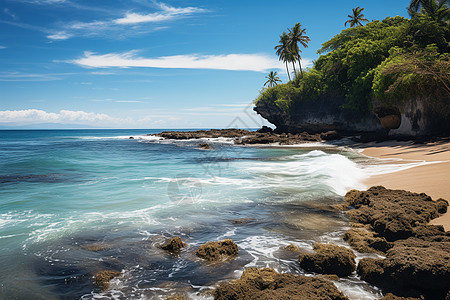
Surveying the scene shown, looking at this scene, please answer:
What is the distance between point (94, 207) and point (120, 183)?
3.94 m

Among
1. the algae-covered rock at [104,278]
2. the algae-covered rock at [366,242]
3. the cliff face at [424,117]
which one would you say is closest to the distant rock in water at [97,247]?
the algae-covered rock at [104,278]

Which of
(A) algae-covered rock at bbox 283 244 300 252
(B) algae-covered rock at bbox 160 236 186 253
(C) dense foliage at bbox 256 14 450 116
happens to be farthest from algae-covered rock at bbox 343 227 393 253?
(C) dense foliage at bbox 256 14 450 116

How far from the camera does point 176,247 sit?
5387 millimetres

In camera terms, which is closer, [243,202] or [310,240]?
[310,240]

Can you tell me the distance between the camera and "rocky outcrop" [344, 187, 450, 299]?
3504 mm

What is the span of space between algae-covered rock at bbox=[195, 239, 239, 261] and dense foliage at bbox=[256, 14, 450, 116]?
1987cm

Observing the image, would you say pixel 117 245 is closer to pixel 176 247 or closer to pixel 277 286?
pixel 176 247

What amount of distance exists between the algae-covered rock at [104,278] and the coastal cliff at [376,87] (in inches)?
857

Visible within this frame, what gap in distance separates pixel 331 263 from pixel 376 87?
82.3ft

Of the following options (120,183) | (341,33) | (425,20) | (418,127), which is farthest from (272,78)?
(120,183)

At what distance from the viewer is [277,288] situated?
3799 millimetres

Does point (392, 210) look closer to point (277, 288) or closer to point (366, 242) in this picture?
point (366, 242)

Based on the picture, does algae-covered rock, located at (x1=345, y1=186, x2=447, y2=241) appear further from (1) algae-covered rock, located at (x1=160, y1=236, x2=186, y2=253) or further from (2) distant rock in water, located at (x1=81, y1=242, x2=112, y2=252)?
(2) distant rock in water, located at (x1=81, y1=242, x2=112, y2=252)

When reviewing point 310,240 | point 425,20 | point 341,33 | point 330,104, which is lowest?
point 310,240
